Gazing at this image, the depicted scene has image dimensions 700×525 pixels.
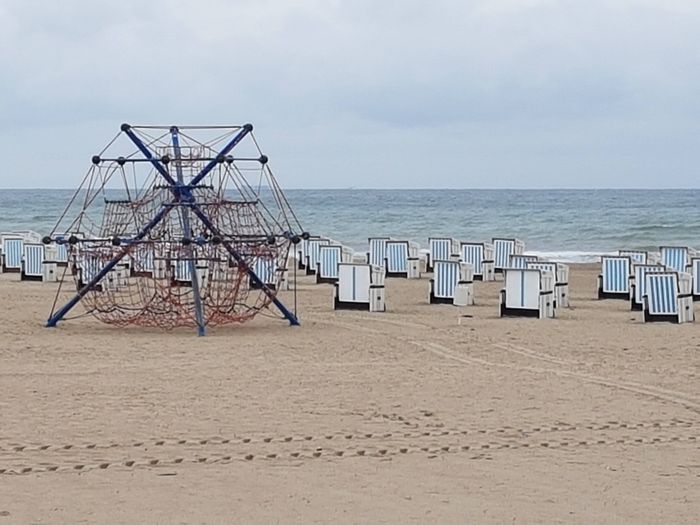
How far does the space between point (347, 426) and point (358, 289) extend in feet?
28.0

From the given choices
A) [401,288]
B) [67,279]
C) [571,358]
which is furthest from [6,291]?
[571,358]

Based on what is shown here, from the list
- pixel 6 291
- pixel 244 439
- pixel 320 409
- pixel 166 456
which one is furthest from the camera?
pixel 6 291

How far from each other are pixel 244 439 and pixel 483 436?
1420 millimetres

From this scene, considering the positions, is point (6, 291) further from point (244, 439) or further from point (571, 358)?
point (244, 439)

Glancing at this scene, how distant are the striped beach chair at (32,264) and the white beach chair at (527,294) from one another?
9524 millimetres

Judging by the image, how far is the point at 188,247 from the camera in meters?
13.7

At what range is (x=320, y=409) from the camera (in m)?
8.66

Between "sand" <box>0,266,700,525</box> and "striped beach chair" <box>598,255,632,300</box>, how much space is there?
477 centimetres

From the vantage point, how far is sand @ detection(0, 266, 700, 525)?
6117 millimetres

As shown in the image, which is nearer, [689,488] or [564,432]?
[689,488]

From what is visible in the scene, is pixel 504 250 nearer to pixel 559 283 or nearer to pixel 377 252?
pixel 377 252

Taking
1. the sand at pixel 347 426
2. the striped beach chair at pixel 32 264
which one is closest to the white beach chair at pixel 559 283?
the sand at pixel 347 426

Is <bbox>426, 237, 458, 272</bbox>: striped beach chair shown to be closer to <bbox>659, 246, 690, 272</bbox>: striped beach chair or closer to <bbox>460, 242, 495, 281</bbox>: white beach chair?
<bbox>460, 242, 495, 281</bbox>: white beach chair

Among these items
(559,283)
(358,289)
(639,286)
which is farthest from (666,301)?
(358,289)
